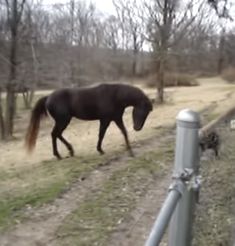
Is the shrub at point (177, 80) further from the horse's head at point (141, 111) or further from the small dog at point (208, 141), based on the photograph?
the small dog at point (208, 141)

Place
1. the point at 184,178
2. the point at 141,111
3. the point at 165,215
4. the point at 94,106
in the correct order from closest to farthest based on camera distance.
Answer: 1. the point at 165,215
2. the point at 184,178
3. the point at 141,111
4. the point at 94,106

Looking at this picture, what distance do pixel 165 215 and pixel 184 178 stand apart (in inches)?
11.5

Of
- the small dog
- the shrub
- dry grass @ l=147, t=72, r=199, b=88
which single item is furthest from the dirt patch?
the shrub

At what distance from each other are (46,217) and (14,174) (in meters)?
3.91

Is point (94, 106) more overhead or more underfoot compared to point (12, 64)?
more underfoot

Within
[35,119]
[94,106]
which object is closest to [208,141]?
[94,106]

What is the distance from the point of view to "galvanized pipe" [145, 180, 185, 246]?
1.96 meters

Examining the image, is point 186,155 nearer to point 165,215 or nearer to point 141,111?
point 165,215

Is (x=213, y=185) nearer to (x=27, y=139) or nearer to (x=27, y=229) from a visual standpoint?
(x=27, y=229)

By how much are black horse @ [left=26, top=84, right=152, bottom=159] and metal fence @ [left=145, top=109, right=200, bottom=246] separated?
7917 mm

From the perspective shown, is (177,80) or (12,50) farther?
(177,80)

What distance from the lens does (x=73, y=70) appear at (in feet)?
131

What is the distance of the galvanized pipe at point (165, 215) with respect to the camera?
1963mm

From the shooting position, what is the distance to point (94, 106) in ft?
35.8
